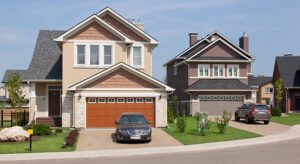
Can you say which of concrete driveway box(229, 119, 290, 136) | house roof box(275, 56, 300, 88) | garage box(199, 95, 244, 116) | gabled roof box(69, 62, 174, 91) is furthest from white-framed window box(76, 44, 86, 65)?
house roof box(275, 56, 300, 88)

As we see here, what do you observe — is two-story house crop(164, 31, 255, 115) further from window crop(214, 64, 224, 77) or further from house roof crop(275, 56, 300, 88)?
house roof crop(275, 56, 300, 88)

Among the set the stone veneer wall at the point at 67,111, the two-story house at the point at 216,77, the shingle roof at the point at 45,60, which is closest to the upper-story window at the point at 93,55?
the stone veneer wall at the point at 67,111

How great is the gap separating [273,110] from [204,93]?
7.18m

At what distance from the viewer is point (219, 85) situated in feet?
149

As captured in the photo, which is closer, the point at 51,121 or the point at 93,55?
the point at 93,55

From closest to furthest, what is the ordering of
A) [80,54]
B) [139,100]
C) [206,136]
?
[206,136] < [139,100] < [80,54]

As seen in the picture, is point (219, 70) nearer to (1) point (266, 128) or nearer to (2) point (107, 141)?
(1) point (266, 128)

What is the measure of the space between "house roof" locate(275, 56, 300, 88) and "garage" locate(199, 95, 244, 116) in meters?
13.1

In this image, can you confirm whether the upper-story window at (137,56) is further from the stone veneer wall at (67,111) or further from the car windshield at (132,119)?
the car windshield at (132,119)

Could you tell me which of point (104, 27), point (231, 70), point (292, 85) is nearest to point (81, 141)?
point (104, 27)

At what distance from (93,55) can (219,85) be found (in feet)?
55.5

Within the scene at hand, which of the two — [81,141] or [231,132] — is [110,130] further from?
[231,132]

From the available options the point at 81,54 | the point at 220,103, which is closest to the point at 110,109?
the point at 81,54

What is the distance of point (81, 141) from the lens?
24406 mm
